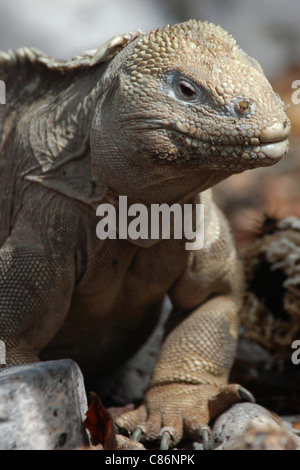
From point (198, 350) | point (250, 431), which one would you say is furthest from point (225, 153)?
point (198, 350)

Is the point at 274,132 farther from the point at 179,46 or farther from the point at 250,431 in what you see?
the point at 250,431

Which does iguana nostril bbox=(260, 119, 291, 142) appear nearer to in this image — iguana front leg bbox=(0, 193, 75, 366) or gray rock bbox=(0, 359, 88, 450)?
iguana front leg bbox=(0, 193, 75, 366)

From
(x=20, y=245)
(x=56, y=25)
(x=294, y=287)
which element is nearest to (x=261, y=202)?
(x=56, y=25)

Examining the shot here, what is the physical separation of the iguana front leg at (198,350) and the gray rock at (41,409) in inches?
36.4

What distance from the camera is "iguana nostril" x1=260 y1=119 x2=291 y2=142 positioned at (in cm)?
285

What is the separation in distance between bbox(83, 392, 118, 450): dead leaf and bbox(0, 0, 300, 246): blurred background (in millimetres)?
5577

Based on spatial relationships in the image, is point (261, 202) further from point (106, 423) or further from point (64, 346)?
point (106, 423)

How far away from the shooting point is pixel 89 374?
14.7ft

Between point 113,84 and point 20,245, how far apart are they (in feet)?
3.28

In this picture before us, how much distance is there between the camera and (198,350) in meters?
3.96

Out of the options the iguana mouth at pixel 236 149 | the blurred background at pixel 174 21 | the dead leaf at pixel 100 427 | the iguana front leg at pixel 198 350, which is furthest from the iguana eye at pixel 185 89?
the blurred background at pixel 174 21
